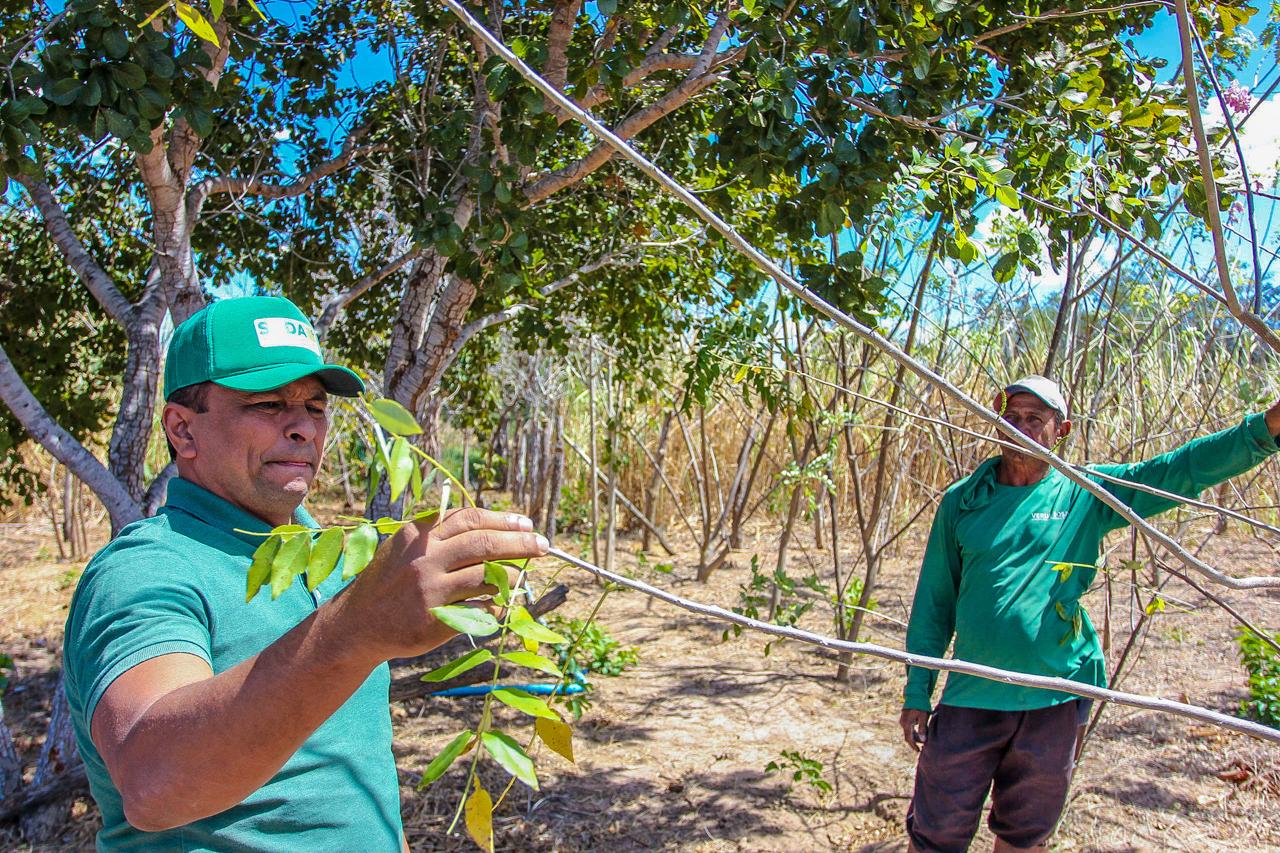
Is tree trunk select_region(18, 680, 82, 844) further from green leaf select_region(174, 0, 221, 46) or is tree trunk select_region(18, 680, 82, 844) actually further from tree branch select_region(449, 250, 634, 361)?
green leaf select_region(174, 0, 221, 46)

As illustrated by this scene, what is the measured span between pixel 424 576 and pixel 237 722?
0.25 m

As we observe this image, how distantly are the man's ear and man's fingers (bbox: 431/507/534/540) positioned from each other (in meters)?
0.73

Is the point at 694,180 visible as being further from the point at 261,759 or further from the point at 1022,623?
the point at 261,759

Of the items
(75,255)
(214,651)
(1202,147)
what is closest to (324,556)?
(214,651)

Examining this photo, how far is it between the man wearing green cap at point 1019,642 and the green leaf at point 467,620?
2206 mm

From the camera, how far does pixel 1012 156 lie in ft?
8.14

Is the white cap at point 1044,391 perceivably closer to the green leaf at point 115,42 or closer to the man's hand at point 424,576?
the man's hand at point 424,576

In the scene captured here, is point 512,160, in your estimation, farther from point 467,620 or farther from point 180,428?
point 467,620

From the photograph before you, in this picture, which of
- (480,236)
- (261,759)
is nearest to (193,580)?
(261,759)

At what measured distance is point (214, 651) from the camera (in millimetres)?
1263

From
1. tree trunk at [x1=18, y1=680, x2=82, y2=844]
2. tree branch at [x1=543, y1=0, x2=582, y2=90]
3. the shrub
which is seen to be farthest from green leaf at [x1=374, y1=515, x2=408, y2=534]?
the shrub

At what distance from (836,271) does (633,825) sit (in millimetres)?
2411

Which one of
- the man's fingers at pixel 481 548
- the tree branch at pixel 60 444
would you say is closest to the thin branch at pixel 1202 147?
the man's fingers at pixel 481 548

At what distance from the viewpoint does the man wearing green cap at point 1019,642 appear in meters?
2.70
